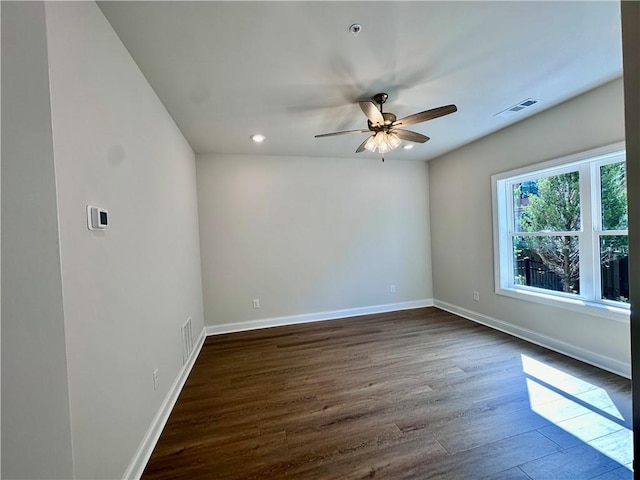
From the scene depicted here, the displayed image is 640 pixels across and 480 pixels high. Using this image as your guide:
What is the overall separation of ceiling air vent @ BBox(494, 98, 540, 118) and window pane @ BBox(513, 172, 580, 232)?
2.77ft

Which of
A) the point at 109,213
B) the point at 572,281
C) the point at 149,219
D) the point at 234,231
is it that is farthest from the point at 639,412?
the point at 234,231

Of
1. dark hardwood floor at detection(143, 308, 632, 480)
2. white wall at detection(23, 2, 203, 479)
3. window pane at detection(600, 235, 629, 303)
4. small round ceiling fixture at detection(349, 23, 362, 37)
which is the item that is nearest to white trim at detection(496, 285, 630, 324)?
window pane at detection(600, 235, 629, 303)

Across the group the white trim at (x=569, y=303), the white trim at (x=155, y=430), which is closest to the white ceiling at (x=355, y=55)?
the white trim at (x=569, y=303)

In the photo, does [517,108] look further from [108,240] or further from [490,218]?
[108,240]

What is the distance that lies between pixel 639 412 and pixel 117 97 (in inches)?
94.9

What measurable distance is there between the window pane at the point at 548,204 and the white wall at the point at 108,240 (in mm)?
3945

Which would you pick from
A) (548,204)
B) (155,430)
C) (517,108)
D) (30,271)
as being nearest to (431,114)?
(517,108)

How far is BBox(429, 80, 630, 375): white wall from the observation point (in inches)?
93.8

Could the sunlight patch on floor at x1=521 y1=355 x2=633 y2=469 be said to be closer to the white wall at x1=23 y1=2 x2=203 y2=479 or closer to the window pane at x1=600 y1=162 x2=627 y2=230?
the window pane at x1=600 y1=162 x2=627 y2=230

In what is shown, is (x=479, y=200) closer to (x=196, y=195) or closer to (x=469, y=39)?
(x=469, y=39)

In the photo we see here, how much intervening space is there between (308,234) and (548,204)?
9.86 feet

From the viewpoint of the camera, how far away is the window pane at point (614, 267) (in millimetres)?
2428

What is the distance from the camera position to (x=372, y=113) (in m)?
2.18

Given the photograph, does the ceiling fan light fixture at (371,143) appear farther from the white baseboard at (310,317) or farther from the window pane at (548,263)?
the white baseboard at (310,317)
